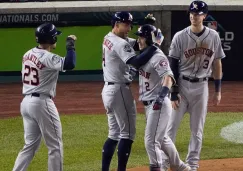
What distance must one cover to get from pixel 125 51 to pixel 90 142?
10.9 feet

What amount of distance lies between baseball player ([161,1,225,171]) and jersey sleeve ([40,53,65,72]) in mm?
1580

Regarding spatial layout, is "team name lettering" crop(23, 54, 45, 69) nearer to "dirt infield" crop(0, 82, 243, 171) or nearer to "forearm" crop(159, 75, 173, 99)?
"forearm" crop(159, 75, 173, 99)

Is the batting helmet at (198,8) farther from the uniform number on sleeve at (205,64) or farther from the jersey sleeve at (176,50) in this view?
the uniform number on sleeve at (205,64)

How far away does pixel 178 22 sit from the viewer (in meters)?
18.0

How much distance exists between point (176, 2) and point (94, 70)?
2453 millimetres

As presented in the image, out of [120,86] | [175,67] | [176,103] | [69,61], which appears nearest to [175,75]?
[175,67]

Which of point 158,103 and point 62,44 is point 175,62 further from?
point 62,44

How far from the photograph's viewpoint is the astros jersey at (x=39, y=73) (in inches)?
342

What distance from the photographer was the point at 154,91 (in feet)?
29.6

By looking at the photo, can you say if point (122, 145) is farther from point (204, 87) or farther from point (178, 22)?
point (178, 22)

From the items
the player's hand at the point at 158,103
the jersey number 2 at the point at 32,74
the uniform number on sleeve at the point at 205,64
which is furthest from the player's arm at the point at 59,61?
the uniform number on sleeve at the point at 205,64

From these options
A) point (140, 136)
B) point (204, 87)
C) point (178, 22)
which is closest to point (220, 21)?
point (178, 22)

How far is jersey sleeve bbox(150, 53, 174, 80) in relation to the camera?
8844 millimetres

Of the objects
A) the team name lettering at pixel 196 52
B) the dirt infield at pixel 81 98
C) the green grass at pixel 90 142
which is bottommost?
the dirt infield at pixel 81 98
